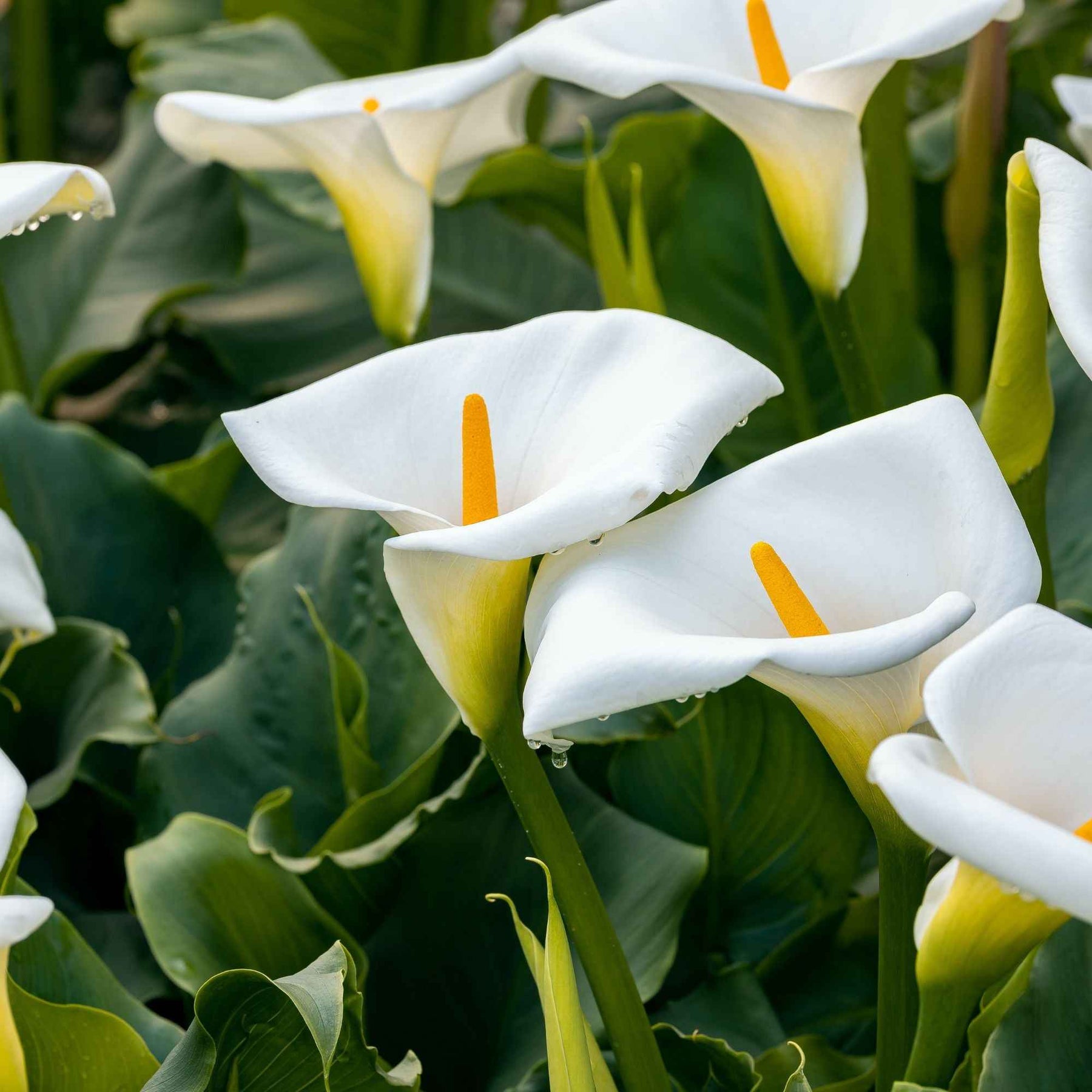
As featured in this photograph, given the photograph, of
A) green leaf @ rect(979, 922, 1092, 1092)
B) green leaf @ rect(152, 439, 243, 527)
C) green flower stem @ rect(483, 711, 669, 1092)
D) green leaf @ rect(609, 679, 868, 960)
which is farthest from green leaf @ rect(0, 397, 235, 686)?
green leaf @ rect(979, 922, 1092, 1092)

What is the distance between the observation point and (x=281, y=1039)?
40 centimetres

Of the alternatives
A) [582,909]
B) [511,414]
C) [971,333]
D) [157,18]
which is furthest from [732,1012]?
[157,18]

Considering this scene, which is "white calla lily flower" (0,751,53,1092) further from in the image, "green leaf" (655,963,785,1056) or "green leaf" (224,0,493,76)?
"green leaf" (224,0,493,76)

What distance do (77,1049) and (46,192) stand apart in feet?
0.86

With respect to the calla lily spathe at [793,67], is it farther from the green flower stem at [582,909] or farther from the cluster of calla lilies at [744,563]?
the green flower stem at [582,909]

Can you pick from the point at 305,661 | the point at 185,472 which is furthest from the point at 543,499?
the point at 185,472

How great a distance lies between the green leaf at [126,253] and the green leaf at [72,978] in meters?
0.59

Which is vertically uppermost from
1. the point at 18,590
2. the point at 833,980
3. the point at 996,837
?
the point at 996,837

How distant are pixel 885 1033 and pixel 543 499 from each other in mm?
198

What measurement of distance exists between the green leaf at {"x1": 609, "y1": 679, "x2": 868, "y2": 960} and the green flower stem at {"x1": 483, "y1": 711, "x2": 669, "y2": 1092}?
0.18 meters

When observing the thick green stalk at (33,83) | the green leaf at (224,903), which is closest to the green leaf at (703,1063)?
the green leaf at (224,903)

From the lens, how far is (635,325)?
0.43 m

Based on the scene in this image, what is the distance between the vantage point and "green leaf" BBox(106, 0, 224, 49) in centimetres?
122

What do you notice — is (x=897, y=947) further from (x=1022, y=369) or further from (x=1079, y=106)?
(x=1079, y=106)
